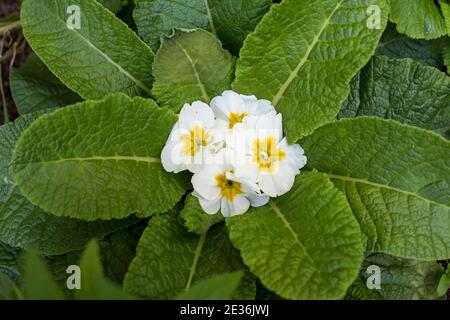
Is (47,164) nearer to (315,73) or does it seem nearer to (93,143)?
(93,143)

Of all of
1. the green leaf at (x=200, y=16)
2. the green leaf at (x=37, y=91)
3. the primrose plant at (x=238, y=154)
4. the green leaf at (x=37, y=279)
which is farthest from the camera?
the green leaf at (x=37, y=91)

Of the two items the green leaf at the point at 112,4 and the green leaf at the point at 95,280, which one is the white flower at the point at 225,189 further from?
the green leaf at the point at 112,4

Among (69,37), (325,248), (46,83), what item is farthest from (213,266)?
(46,83)

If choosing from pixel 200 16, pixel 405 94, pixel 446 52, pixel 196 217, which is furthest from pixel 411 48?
pixel 196 217

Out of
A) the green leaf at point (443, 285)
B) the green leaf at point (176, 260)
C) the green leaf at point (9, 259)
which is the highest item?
the green leaf at point (176, 260)

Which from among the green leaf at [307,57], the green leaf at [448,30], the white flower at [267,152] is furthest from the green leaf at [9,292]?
the green leaf at [448,30]
